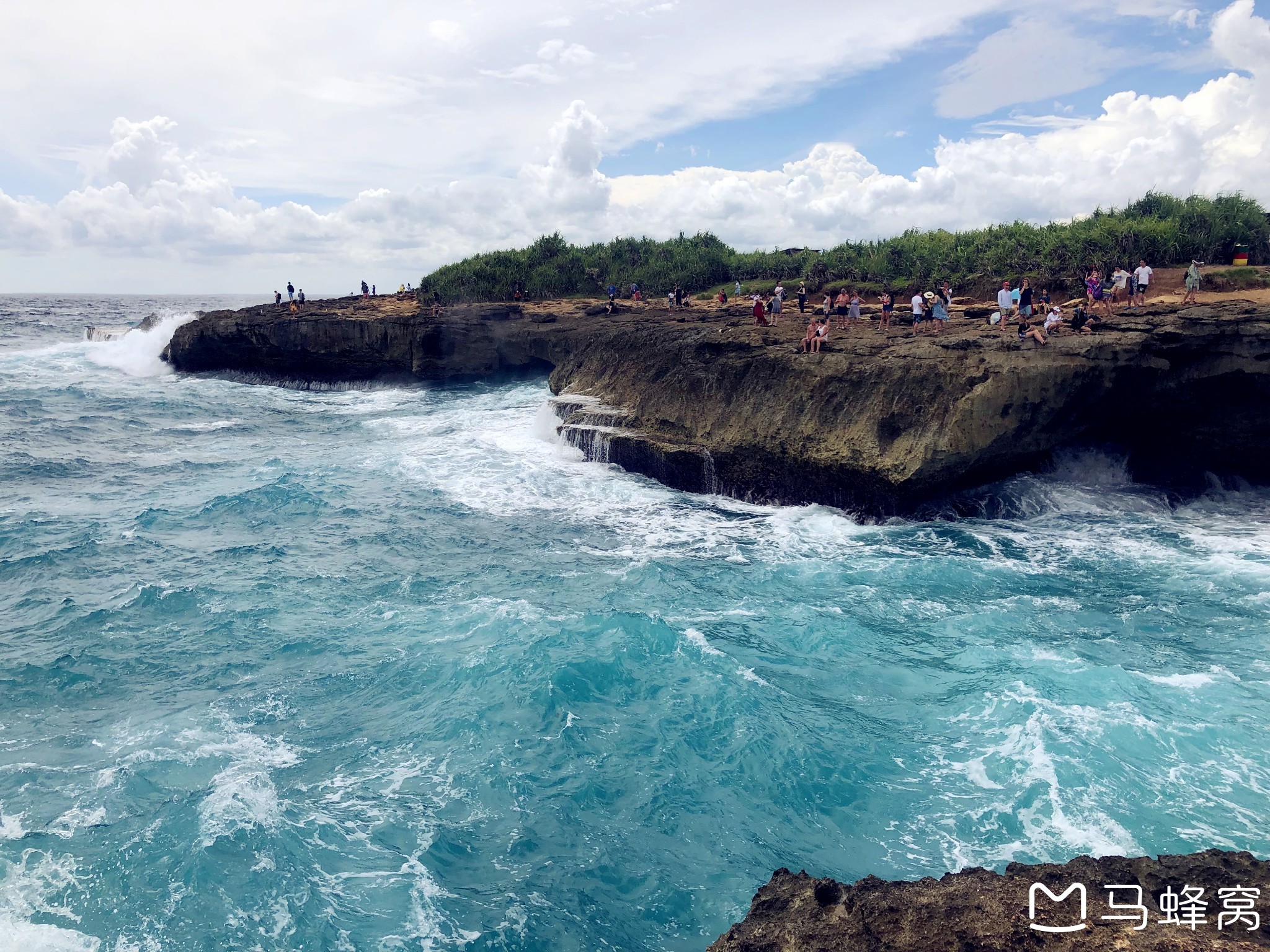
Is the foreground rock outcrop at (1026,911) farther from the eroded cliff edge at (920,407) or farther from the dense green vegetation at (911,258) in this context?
the dense green vegetation at (911,258)

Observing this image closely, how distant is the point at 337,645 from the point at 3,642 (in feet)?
18.0

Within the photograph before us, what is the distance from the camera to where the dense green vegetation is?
25547mm

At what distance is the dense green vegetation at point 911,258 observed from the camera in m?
25.5

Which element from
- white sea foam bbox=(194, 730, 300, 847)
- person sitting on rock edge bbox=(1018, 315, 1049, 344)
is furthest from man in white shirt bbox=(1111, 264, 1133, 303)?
white sea foam bbox=(194, 730, 300, 847)

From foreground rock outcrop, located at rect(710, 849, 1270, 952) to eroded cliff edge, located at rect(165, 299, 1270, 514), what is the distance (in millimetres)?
11474

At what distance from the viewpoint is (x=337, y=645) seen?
1256cm

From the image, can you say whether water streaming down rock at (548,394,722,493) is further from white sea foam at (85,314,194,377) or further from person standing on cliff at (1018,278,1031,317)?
white sea foam at (85,314,194,377)

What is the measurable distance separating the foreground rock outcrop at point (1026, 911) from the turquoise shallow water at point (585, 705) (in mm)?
1825

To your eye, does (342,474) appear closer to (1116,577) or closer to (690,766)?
(690,766)

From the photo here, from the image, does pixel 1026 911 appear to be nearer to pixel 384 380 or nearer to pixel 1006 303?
pixel 1006 303

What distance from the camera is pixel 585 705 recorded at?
35.4ft

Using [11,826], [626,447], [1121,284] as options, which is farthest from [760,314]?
[11,826]

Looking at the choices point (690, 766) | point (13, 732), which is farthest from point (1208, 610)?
point (13, 732)

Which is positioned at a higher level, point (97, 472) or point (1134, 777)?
point (97, 472)
